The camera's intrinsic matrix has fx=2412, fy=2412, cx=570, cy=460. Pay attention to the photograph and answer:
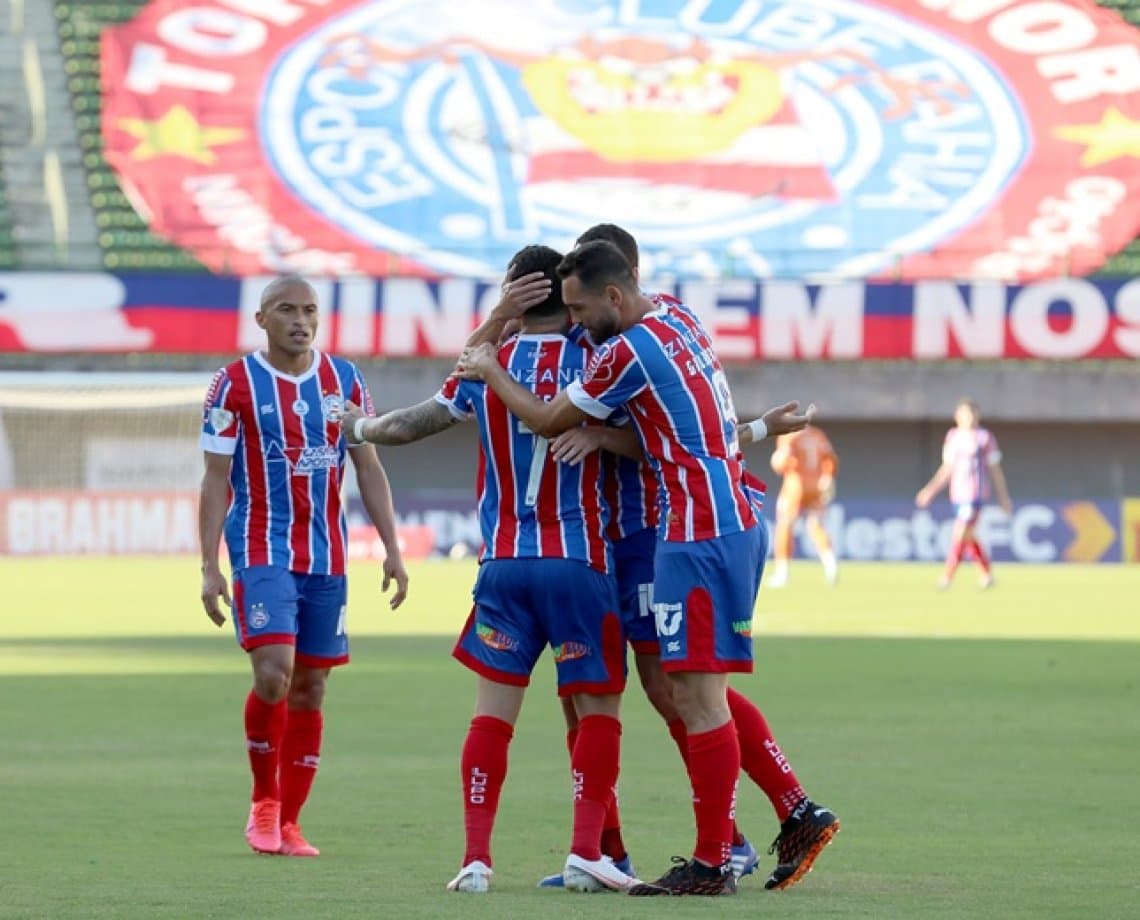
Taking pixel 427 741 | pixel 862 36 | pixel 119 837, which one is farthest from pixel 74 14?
pixel 119 837

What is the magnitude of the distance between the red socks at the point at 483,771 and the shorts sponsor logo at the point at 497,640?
21 centimetres

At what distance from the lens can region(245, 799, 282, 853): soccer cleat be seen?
25.5 feet

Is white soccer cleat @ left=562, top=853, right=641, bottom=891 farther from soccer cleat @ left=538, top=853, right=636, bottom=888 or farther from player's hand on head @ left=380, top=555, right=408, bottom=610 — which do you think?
player's hand on head @ left=380, top=555, right=408, bottom=610

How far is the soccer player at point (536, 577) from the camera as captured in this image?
23.0 feet

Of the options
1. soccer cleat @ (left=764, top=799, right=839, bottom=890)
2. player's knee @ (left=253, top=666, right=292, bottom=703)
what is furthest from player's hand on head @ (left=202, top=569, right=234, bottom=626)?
soccer cleat @ (left=764, top=799, right=839, bottom=890)

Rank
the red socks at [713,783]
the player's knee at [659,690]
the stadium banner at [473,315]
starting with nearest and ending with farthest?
the red socks at [713,783]
the player's knee at [659,690]
the stadium banner at [473,315]

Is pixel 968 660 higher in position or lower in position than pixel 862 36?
lower

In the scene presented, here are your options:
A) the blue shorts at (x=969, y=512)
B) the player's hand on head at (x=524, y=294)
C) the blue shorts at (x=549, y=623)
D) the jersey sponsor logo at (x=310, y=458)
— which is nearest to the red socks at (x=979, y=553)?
the blue shorts at (x=969, y=512)

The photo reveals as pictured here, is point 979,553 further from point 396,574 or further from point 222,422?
point 222,422

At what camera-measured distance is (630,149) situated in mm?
43719

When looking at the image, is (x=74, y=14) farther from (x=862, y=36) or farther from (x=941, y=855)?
(x=941, y=855)

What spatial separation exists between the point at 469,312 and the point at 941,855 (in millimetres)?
31426

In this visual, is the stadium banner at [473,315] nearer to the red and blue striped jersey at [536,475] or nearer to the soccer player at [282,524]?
the soccer player at [282,524]

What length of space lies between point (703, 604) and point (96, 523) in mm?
29216
